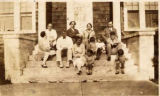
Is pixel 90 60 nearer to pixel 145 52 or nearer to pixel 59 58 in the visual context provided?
pixel 59 58

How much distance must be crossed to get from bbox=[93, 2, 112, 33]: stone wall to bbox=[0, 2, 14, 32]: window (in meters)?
1.62

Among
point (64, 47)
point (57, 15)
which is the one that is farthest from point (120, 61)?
point (57, 15)

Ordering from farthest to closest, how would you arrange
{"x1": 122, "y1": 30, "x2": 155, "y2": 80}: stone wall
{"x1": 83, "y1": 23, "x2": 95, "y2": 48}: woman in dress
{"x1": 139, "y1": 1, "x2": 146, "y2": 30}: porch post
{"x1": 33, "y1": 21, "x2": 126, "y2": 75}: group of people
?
1. {"x1": 139, "y1": 1, "x2": 146, "y2": 30}: porch post
2. {"x1": 83, "y1": 23, "x2": 95, "y2": 48}: woman in dress
3. {"x1": 33, "y1": 21, "x2": 126, "y2": 75}: group of people
4. {"x1": 122, "y1": 30, "x2": 155, "y2": 80}: stone wall

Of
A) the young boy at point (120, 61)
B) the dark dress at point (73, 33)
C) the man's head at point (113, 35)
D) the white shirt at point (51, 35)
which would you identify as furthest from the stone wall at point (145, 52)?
the white shirt at point (51, 35)

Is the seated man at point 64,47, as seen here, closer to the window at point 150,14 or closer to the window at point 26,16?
the window at point 26,16

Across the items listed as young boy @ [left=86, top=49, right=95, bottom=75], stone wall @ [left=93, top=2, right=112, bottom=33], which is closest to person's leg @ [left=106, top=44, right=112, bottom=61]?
young boy @ [left=86, top=49, right=95, bottom=75]

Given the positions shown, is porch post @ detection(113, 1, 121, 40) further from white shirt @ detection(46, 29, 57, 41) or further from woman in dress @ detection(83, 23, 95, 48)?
white shirt @ detection(46, 29, 57, 41)

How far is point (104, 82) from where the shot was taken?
5.20 m

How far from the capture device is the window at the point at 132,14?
640cm

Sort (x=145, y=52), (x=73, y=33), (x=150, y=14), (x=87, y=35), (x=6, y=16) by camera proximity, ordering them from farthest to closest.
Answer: (x=150, y=14) → (x=6, y=16) → (x=73, y=33) → (x=87, y=35) → (x=145, y=52)

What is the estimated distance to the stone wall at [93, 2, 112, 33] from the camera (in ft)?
21.9

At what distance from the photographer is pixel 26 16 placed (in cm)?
651

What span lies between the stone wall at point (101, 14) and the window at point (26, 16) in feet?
4.19

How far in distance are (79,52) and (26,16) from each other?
5.15ft
